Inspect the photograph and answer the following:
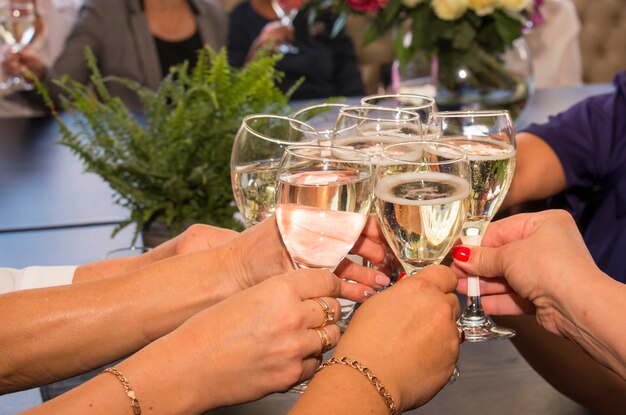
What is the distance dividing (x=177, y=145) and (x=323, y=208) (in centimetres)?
53

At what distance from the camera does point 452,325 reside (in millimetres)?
825

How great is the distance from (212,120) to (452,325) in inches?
24.9

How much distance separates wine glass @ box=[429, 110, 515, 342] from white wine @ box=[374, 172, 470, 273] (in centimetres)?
10

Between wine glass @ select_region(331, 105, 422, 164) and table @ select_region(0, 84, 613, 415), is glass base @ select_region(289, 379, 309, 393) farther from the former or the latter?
wine glass @ select_region(331, 105, 422, 164)

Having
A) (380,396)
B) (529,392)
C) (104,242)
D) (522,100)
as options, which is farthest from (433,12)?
(380,396)

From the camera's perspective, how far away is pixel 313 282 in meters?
0.83

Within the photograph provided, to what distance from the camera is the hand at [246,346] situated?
31.6 inches

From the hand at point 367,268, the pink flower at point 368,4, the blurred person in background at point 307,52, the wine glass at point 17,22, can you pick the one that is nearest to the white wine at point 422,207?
the hand at point 367,268

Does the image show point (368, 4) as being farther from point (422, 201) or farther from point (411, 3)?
point (422, 201)

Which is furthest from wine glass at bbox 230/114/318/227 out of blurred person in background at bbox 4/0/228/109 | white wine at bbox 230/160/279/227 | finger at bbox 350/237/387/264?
blurred person in background at bbox 4/0/228/109

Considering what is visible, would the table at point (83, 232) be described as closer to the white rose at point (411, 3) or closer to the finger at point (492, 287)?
the finger at point (492, 287)

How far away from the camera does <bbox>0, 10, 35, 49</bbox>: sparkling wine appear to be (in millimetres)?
2184

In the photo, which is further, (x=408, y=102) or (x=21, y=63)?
(x=21, y=63)

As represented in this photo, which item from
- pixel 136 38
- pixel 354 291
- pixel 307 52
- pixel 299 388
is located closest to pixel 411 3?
pixel 354 291
